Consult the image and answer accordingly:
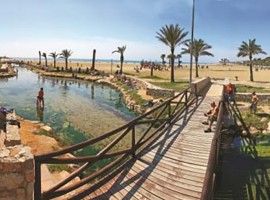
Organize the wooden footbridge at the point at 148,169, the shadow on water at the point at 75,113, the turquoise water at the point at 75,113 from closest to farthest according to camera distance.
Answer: the wooden footbridge at the point at 148,169
the shadow on water at the point at 75,113
the turquoise water at the point at 75,113

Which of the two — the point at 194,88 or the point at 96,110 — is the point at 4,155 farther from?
the point at 96,110

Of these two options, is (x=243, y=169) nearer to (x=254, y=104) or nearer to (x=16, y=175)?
(x=254, y=104)

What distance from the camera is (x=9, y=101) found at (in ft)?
108

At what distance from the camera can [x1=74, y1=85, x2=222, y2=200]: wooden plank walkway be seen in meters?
7.35

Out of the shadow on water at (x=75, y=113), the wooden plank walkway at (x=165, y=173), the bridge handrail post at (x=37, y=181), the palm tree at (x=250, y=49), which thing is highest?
the palm tree at (x=250, y=49)

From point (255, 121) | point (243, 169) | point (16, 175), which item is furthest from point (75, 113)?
point (16, 175)

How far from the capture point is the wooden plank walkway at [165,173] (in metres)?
7.35

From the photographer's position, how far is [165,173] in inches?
332

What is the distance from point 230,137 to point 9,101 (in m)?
25.3

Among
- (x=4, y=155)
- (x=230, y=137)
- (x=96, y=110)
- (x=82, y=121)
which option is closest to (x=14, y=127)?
(x=82, y=121)

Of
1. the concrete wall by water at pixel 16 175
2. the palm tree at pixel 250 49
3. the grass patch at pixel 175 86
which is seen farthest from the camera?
the palm tree at pixel 250 49

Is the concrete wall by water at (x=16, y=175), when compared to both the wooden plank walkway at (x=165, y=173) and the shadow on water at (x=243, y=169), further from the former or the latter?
the shadow on water at (x=243, y=169)

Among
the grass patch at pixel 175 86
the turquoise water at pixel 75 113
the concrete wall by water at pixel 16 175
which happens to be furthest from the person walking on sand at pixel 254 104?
the concrete wall by water at pixel 16 175

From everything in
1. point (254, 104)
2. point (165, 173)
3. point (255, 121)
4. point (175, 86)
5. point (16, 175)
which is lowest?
point (255, 121)
